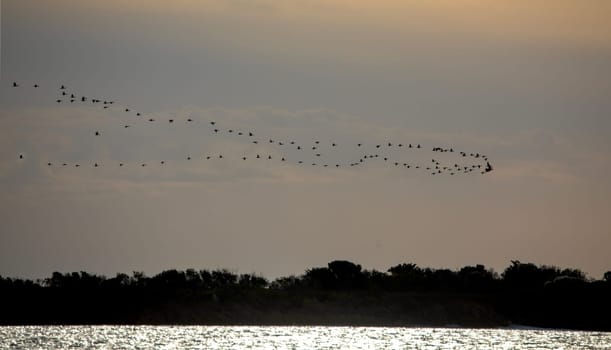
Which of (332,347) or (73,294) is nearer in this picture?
(332,347)

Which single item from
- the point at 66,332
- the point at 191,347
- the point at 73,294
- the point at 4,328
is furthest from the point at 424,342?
the point at 73,294

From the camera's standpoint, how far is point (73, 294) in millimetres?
197750

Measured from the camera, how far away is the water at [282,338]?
141 metres

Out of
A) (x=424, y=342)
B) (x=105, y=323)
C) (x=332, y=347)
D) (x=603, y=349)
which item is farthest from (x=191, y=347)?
(x=105, y=323)

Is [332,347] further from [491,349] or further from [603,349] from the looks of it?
[603,349]

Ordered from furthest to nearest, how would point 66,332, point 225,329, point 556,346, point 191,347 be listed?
point 225,329 → point 66,332 → point 556,346 → point 191,347

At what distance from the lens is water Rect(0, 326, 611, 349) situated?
140625 millimetres

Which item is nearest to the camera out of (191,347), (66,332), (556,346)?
(191,347)

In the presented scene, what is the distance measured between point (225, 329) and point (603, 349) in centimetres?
5274

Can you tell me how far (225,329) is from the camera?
18262 centimetres

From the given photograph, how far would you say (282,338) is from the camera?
514 feet

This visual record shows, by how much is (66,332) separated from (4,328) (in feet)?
41.7

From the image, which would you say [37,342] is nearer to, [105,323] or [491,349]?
[491,349]

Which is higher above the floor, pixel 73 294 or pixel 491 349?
pixel 73 294
